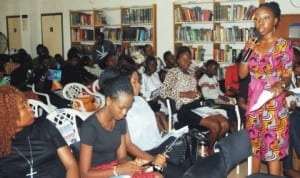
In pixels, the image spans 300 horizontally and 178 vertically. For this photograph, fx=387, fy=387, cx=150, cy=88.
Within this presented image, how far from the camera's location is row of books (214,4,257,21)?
6.50m

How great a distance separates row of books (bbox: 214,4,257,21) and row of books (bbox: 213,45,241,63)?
516 millimetres

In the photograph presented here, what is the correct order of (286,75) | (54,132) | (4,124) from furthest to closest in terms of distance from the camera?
(286,75) → (54,132) → (4,124)

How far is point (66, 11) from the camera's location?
9.25 m

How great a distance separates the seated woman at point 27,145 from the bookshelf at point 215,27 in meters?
5.04

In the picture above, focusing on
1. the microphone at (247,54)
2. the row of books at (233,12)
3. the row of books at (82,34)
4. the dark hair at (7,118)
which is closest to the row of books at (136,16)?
the row of books at (82,34)

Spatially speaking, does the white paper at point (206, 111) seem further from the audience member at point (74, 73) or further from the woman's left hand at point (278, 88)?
the audience member at point (74, 73)

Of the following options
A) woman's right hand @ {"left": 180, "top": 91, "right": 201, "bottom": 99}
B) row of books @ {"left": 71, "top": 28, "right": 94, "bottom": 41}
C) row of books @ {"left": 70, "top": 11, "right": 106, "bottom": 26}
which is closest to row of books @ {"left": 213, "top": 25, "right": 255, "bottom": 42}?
woman's right hand @ {"left": 180, "top": 91, "right": 201, "bottom": 99}

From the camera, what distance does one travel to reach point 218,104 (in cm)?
471

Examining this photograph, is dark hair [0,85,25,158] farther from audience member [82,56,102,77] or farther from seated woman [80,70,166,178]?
audience member [82,56,102,77]

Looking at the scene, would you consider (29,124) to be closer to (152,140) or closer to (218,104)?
(152,140)

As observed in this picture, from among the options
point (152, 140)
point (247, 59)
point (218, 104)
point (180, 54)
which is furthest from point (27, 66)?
point (247, 59)

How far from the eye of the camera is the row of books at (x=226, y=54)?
6758 mm

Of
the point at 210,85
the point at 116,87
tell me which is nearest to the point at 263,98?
the point at 116,87

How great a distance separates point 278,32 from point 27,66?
4033 millimetres
